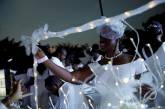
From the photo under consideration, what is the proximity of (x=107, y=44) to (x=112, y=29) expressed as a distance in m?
0.13

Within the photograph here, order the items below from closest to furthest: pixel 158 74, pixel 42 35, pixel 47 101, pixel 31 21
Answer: pixel 42 35 → pixel 158 74 → pixel 47 101 → pixel 31 21

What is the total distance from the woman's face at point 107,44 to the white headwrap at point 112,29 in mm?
22

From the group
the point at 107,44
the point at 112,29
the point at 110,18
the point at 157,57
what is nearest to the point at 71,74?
the point at 107,44

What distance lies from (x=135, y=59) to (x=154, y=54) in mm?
601

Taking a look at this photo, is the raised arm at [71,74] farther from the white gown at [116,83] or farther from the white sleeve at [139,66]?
the white sleeve at [139,66]

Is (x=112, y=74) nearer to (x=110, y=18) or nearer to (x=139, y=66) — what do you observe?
(x=139, y=66)

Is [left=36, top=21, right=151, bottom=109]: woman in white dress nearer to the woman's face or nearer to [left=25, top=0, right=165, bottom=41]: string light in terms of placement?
the woman's face

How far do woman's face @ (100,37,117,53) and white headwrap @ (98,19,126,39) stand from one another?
0.9 inches

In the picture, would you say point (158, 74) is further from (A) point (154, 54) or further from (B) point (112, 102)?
(B) point (112, 102)

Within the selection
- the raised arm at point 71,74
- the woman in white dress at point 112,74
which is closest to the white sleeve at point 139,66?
the woman in white dress at point 112,74

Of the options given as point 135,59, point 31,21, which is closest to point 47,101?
point 31,21

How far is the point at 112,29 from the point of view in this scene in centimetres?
315

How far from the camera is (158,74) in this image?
11.4 ft

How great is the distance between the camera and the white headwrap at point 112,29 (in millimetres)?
3078
